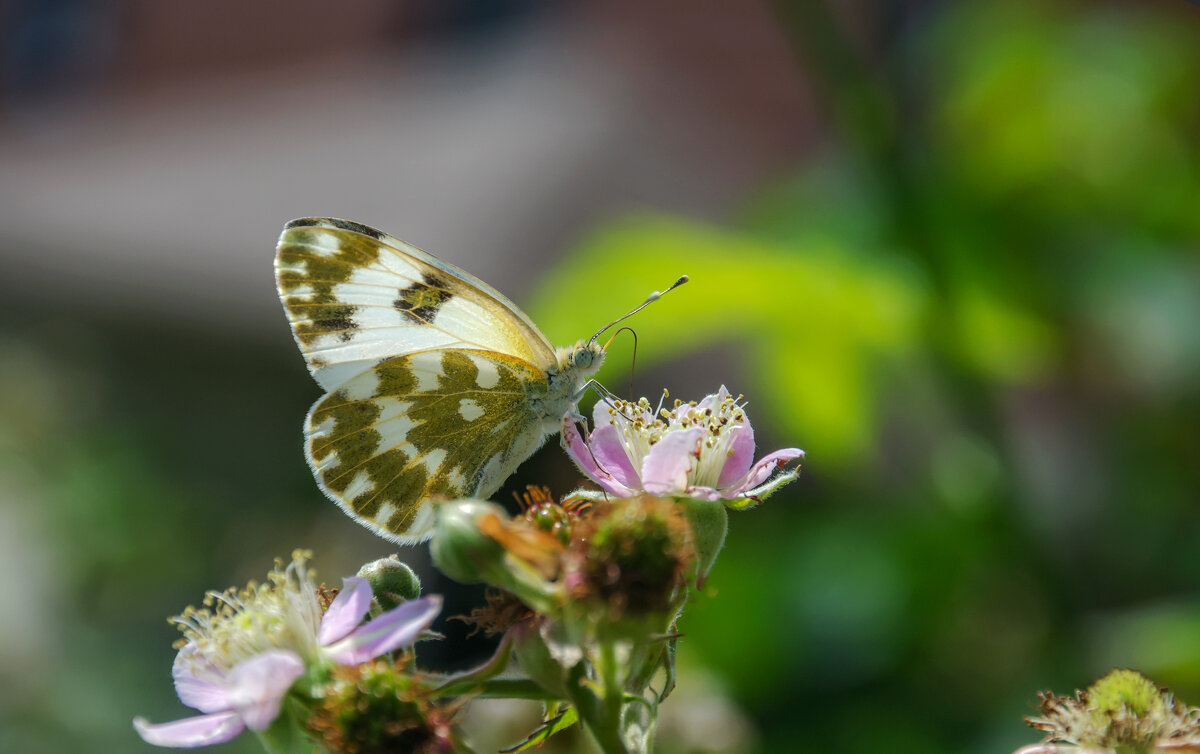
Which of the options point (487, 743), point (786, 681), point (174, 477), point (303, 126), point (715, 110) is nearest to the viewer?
point (487, 743)

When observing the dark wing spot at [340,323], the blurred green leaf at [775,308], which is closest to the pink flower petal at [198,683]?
the dark wing spot at [340,323]

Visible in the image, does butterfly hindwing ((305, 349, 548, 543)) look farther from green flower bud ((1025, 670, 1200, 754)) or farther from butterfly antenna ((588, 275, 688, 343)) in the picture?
green flower bud ((1025, 670, 1200, 754))

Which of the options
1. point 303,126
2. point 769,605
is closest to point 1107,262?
point 769,605

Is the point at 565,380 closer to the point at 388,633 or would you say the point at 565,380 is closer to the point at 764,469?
the point at 764,469

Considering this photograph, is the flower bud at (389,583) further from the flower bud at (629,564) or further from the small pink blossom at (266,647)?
the flower bud at (629,564)

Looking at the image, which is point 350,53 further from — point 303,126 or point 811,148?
point 811,148

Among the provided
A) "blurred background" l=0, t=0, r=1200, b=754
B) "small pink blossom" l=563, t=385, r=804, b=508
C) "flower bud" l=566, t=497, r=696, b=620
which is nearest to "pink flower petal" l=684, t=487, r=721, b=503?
"small pink blossom" l=563, t=385, r=804, b=508
